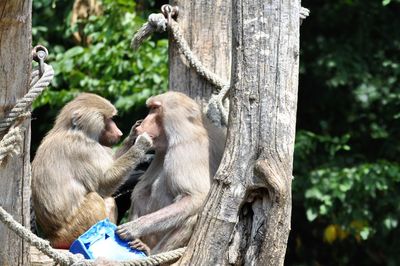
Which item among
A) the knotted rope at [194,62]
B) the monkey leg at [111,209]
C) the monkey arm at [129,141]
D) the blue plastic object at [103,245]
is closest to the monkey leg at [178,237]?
the blue plastic object at [103,245]

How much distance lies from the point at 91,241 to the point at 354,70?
621 cm

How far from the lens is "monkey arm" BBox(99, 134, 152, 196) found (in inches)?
283

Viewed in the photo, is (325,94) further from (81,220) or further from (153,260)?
(153,260)

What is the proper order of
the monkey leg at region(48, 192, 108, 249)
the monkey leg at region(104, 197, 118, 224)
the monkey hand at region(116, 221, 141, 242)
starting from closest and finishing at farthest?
the monkey hand at region(116, 221, 141, 242) < the monkey leg at region(48, 192, 108, 249) < the monkey leg at region(104, 197, 118, 224)

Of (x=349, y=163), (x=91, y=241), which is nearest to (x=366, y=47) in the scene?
(x=349, y=163)

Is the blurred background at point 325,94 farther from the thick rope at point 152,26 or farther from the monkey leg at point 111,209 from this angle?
the monkey leg at point 111,209

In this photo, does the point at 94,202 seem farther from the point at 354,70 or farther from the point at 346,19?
the point at 346,19

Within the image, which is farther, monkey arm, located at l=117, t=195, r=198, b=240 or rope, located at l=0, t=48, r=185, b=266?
monkey arm, located at l=117, t=195, r=198, b=240

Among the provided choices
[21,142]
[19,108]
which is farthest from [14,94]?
[21,142]

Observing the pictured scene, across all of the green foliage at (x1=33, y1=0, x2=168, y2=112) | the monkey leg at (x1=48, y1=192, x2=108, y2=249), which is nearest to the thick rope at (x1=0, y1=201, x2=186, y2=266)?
the monkey leg at (x1=48, y1=192, x2=108, y2=249)

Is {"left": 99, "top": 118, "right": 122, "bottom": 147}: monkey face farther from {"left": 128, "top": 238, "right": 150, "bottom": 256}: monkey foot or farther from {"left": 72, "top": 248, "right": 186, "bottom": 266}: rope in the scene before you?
{"left": 72, "top": 248, "right": 186, "bottom": 266}: rope

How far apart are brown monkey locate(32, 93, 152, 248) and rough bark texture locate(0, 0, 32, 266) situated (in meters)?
1.17

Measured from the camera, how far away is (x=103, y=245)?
6.29 metres

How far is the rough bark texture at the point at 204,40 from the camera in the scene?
7461 mm
